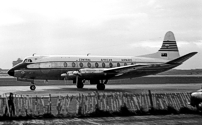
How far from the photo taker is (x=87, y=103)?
1391 cm

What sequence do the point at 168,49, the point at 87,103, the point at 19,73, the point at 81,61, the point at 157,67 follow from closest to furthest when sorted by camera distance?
1. the point at 87,103
2. the point at 19,73
3. the point at 81,61
4. the point at 157,67
5. the point at 168,49

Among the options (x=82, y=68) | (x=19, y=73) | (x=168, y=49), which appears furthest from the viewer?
(x=168, y=49)

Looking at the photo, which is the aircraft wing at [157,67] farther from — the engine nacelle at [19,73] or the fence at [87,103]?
the fence at [87,103]

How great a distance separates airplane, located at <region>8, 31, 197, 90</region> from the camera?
94.9 ft

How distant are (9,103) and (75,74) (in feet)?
54.9

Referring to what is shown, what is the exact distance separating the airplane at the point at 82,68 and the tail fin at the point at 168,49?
2.94 metres

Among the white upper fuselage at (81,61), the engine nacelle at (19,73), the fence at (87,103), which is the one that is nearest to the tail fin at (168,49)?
the white upper fuselage at (81,61)

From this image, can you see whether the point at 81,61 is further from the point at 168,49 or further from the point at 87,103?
the point at 87,103

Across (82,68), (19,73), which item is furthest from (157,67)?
(19,73)

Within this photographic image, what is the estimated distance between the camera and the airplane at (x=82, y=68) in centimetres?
2892

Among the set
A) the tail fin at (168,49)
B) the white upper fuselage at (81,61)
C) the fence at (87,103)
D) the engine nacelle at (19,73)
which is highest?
the tail fin at (168,49)

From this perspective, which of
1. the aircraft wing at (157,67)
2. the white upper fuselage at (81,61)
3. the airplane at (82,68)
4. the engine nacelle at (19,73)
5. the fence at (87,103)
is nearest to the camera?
the fence at (87,103)

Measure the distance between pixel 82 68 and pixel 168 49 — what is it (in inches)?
500

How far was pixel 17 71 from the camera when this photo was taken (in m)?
28.4
